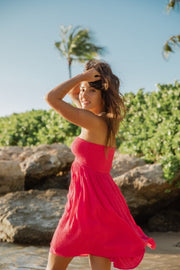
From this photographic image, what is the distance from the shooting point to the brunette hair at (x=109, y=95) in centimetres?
257

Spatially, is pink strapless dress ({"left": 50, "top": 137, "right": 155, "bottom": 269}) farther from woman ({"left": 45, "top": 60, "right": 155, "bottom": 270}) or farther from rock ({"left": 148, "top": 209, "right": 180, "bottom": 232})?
rock ({"left": 148, "top": 209, "right": 180, "bottom": 232})

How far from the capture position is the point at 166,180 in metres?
5.69

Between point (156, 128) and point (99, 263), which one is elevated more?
point (156, 128)

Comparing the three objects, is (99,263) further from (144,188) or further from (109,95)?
(144,188)

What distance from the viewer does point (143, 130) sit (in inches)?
303

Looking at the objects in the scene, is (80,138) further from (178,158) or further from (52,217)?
(178,158)

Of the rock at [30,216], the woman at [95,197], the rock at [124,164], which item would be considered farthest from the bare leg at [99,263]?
the rock at [124,164]

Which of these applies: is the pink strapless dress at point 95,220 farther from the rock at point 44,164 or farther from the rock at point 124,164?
the rock at point 44,164

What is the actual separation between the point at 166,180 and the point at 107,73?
3524 millimetres

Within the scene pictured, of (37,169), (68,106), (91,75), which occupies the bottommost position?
(37,169)

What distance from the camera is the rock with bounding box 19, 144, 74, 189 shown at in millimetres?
6684

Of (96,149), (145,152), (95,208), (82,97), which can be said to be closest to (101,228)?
(95,208)

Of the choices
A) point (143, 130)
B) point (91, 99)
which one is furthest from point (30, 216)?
point (143, 130)

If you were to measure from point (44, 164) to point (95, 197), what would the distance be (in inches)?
173
